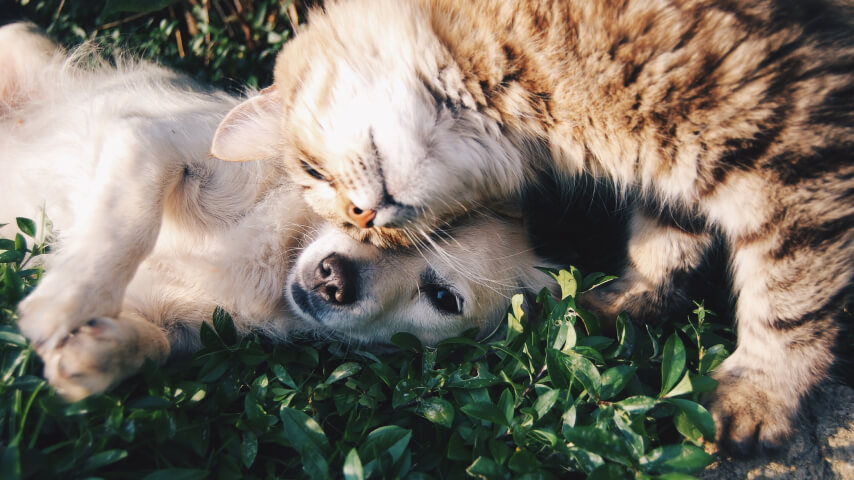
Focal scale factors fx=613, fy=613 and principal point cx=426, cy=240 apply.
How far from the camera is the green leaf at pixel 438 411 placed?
1938mm

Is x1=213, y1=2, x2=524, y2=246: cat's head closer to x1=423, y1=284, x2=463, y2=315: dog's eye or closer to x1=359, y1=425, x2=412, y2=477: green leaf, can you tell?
x1=423, y1=284, x2=463, y2=315: dog's eye

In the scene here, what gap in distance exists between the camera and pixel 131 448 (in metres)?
1.75

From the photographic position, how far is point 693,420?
1776 millimetres

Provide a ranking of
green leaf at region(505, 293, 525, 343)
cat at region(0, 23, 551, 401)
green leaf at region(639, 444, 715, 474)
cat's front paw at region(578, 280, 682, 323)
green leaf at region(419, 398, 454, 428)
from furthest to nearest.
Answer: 1. cat's front paw at region(578, 280, 682, 323)
2. cat at region(0, 23, 551, 401)
3. green leaf at region(505, 293, 525, 343)
4. green leaf at region(419, 398, 454, 428)
5. green leaf at region(639, 444, 715, 474)

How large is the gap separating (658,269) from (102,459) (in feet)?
6.64

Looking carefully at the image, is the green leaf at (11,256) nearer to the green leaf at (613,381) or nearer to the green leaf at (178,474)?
the green leaf at (178,474)

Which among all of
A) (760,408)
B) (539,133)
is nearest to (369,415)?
(539,133)

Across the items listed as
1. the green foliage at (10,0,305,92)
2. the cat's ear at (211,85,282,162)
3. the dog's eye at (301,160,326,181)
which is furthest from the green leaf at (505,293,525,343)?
the green foliage at (10,0,305,92)

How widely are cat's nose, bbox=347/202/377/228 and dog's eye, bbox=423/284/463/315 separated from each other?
1.70 feet

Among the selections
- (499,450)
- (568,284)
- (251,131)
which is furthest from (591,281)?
(251,131)

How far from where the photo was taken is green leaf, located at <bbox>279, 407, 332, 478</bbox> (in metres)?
1.75

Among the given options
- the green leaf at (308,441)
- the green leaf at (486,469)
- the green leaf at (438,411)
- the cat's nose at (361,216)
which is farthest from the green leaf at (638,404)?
the cat's nose at (361,216)

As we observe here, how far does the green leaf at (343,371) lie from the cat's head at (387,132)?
51cm

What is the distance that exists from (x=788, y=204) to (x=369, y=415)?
1.46 m
